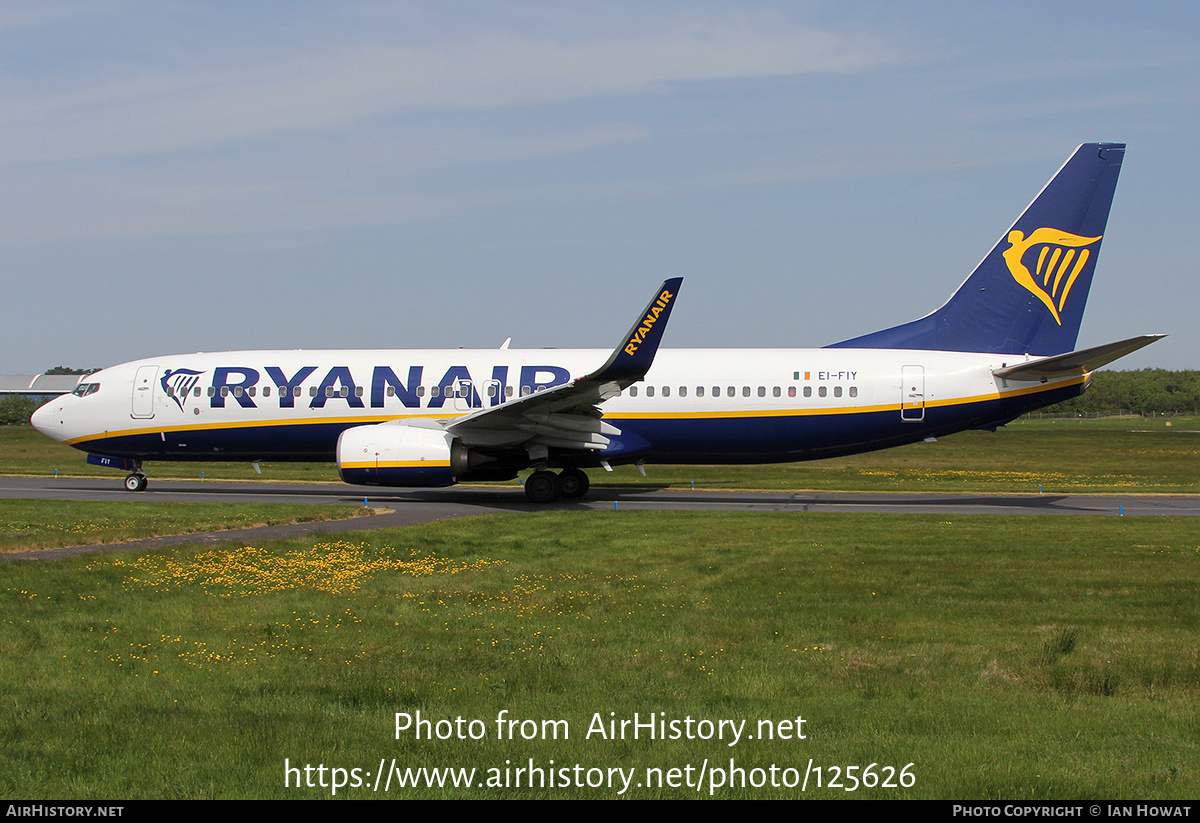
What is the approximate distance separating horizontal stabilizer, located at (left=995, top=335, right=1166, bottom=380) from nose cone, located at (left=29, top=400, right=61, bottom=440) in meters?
26.4

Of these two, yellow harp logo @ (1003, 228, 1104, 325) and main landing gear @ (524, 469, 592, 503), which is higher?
yellow harp logo @ (1003, 228, 1104, 325)

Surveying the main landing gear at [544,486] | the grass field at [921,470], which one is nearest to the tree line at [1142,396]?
Answer: the grass field at [921,470]

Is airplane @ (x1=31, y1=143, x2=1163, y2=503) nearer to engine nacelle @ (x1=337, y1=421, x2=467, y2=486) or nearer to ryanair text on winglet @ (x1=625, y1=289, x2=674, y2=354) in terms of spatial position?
engine nacelle @ (x1=337, y1=421, x2=467, y2=486)

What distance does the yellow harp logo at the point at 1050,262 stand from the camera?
1033 inches

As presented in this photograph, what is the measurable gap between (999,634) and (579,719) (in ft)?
17.2

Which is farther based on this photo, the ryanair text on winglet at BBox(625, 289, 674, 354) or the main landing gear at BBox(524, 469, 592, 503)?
the main landing gear at BBox(524, 469, 592, 503)

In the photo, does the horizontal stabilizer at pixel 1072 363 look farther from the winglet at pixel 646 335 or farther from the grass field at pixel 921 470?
the winglet at pixel 646 335

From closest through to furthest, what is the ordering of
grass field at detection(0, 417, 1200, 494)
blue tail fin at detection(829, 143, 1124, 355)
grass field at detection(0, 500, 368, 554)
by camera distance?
grass field at detection(0, 500, 368, 554)
blue tail fin at detection(829, 143, 1124, 355)
grass field at detection(0, 417, 1200, 494)

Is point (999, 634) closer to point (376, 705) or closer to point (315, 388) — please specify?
point (376, 705)

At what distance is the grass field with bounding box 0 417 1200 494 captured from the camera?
111 feet

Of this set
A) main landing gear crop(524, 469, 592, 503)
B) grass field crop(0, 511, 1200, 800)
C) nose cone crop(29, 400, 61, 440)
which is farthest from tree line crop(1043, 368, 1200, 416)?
grass field crop(0, 511, 1200, 800)

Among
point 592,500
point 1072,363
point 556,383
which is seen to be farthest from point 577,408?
point 1072,363

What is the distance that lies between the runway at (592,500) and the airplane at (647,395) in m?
1.14

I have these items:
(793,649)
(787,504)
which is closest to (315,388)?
(787,504)
